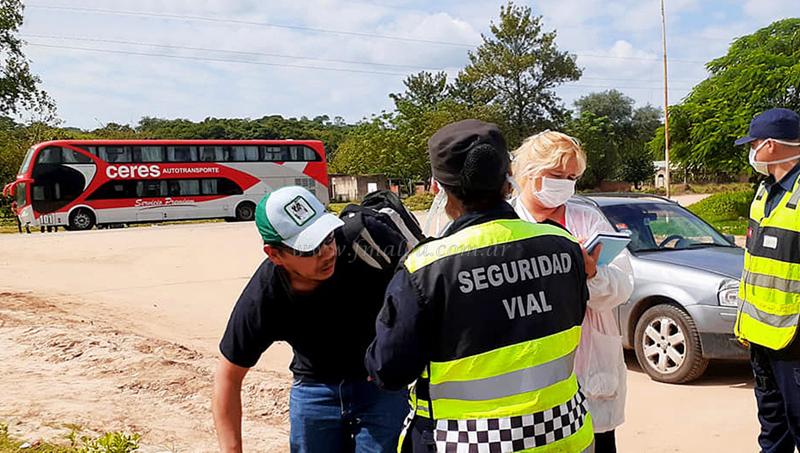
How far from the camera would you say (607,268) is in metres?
2.78

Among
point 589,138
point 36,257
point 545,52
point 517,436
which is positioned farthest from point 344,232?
point 589,138

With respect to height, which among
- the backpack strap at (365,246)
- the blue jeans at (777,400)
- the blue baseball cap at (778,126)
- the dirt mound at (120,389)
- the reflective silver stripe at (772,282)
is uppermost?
the blue baseball cap at (778,126)

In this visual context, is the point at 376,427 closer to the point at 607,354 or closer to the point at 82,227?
the point at 607,354

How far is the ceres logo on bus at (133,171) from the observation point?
27766 mm

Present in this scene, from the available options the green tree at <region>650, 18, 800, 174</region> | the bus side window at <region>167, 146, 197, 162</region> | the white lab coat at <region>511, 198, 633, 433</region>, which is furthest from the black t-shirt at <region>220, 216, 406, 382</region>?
the bus side window at <region>167, 146, 197, 162</region>

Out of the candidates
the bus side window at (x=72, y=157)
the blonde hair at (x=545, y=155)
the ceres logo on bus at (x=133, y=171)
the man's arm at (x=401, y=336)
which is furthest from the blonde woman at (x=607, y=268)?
the ceres logo on bus at (x=133, y=171)

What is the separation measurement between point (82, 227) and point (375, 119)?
36.1m

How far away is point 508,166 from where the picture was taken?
80.4 inches

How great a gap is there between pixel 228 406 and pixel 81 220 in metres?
27.4

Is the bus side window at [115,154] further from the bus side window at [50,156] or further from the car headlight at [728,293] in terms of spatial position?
the car headlight at [728,293]

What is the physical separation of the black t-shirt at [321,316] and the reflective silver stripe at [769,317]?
200cm

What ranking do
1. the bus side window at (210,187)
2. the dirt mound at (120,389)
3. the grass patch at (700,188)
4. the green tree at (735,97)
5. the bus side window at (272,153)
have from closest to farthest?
the dirt mound at (120,389) < the green tree at (735,97) < the bus side window at (210,187) < the bus side window at (272,153) < the grass patch at (700,188)

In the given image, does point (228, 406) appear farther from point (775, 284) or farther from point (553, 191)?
point (775, 284)

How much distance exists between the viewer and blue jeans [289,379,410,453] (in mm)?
2473
